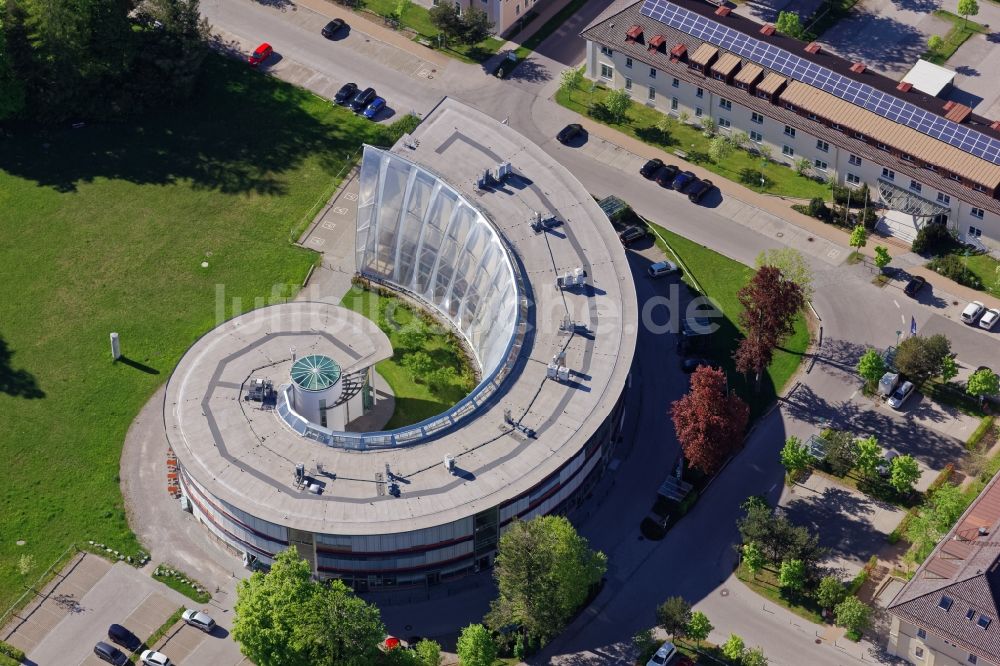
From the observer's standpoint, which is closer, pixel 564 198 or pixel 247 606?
pixel 247 606

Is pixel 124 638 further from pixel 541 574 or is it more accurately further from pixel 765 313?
pixel 765 313

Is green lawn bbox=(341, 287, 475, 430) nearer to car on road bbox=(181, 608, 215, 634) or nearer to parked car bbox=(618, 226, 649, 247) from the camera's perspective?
parked car bbox=(618, 226, 649, 247)

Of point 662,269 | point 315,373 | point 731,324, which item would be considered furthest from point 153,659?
point 662,269

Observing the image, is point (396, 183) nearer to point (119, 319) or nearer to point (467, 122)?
point (467, 122)

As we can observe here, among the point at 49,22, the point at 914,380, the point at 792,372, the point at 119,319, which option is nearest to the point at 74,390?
the point at 119,319

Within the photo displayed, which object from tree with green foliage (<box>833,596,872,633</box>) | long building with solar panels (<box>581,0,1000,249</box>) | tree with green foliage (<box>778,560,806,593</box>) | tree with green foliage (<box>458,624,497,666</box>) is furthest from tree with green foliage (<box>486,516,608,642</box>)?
long building with solar panels (<box>581,0,1000,249</box>)

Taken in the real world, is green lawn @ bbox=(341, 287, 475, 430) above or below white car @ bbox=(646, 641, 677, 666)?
above
